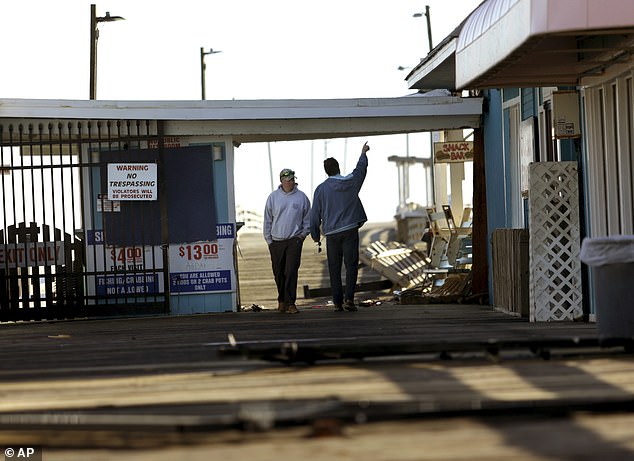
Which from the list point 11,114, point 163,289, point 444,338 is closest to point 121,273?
point 163,289

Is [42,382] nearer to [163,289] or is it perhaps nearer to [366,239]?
[163,289]

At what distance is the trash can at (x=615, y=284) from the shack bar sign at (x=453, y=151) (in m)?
12.7

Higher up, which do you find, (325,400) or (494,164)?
Answer: (494,164)

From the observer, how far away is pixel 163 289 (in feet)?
61.0

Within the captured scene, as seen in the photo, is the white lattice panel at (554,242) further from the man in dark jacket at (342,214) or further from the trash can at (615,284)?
the trash can at (615,284)

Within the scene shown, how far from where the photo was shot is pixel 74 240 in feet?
60.4

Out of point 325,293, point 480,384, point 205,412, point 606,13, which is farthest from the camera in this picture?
point 325,293

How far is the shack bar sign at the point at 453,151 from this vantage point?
23.1m

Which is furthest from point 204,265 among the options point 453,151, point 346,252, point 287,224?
point 453,151

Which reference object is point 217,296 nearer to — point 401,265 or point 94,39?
point 401,265

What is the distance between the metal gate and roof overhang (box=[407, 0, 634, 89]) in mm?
5896

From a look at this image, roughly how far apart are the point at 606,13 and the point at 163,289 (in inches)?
376

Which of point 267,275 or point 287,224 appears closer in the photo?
point 287,224

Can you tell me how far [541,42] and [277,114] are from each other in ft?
22.9
